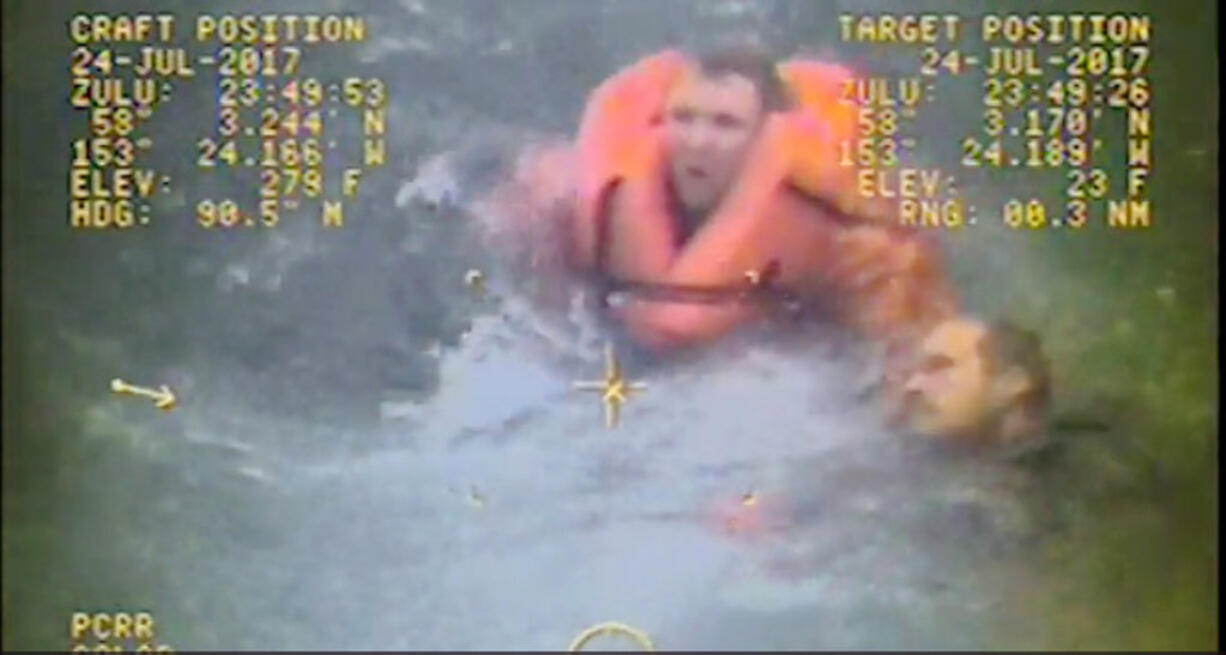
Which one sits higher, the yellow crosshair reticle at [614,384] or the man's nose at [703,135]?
the man's nose at [703,135]

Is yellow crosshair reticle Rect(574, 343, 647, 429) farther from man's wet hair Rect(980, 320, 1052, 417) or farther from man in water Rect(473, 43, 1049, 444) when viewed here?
man's wet hair Rect(980, 320, 1052, 417)

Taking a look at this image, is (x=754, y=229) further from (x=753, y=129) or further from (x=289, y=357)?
(x=289, y=357)

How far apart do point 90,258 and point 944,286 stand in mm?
615

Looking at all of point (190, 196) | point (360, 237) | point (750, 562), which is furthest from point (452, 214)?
point (750, 562)

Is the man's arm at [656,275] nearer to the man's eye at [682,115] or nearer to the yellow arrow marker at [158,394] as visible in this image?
the man's eye at [682,115]

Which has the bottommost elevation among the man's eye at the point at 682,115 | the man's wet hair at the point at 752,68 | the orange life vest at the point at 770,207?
the orange life vest at the point at 770,207

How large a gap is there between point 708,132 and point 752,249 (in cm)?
9

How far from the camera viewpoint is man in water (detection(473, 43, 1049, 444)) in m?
1.80

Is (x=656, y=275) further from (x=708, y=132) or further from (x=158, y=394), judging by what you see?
(x=158, y=394)

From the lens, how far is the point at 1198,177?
1.81 metres

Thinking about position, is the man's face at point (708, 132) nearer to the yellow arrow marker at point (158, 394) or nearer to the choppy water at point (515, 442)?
the choppy water at point (515, 442)

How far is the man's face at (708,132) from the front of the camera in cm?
180

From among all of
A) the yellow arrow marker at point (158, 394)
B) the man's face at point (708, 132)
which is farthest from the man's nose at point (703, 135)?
the yellow arrow marker at point (158, 394)

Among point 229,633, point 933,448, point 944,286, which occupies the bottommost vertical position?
point 229,633
